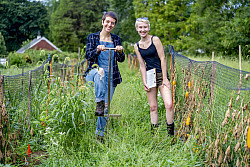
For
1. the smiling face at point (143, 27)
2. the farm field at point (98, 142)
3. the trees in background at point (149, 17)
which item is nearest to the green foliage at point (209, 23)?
the trees in background at point (149, 17)

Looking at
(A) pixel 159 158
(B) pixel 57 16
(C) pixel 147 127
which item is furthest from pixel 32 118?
(B) pixel 57 16

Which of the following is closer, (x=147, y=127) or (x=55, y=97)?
(x=55, y=97)

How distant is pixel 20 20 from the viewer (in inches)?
1965

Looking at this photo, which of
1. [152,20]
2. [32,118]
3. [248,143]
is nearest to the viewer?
[248,143]

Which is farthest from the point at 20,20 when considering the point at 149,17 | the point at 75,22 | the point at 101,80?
the point at 101,80

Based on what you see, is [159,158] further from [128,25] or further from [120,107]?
[128,25]

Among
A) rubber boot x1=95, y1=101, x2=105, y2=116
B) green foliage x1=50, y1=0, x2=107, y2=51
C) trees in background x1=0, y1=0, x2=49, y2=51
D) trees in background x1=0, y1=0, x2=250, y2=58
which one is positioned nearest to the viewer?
rubber boot x1=95, y1=101, x2=105, y2=116

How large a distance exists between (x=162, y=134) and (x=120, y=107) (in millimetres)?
1521

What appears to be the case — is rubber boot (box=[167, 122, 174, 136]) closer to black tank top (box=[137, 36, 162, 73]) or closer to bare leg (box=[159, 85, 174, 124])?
bare leg (box=[159, 85, 174, 124])

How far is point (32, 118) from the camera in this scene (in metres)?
3.78

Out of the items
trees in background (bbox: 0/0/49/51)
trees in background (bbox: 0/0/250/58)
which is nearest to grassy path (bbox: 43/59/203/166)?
trees in background (bbox: 0/0/250/58)

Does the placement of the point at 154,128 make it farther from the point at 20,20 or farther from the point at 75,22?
the point at 20,20

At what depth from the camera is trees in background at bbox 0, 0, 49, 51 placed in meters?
48.4

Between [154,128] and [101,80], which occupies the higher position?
[101,80]
